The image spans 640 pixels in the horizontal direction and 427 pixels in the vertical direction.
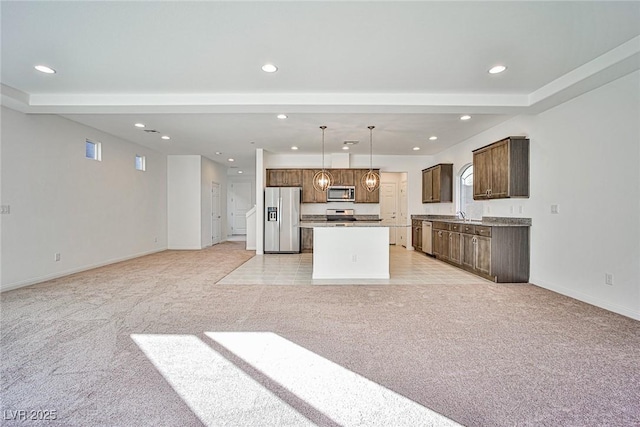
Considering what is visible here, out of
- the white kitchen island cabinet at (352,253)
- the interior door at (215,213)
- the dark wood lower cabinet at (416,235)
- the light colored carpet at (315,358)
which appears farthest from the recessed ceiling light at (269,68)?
the interior door at (215,213)

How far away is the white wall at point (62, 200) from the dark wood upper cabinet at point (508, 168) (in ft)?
24.8

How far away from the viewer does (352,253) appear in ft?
16.7

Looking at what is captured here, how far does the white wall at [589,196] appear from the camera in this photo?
10.7ft

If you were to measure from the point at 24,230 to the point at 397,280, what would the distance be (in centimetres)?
588

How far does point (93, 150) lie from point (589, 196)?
27.5 feet

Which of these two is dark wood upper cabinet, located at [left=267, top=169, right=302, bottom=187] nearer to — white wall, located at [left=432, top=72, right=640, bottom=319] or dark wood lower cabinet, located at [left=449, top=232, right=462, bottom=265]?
dark wood lower cabinet, located at [left=449, top=232, right=462, bottom=265]

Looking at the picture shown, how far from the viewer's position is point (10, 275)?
4.29 meters

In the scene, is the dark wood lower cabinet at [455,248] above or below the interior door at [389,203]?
below

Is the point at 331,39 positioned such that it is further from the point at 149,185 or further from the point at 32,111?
the point at 149,185

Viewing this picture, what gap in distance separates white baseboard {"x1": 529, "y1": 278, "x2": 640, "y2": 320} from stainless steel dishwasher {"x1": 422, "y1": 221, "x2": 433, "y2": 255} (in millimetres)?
2694

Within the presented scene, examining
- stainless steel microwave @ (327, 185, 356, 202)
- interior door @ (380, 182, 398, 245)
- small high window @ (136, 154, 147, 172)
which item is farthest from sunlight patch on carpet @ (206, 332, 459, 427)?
interior door @ (380, 182, 398, 245)

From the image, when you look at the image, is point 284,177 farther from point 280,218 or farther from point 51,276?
point 51,276

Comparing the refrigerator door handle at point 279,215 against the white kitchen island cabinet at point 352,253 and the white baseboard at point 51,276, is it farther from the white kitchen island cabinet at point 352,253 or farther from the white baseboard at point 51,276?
the white baseboard at point 51,276

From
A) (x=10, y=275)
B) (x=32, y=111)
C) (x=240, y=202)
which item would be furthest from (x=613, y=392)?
(x=240, y=202)
